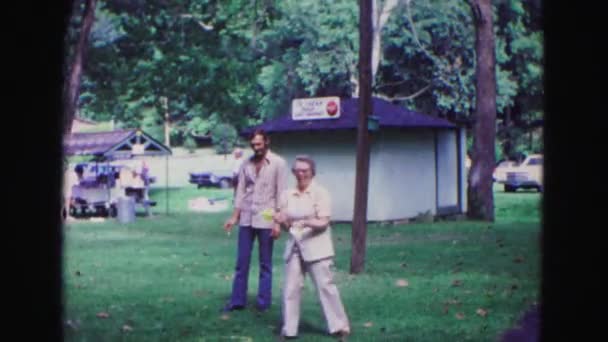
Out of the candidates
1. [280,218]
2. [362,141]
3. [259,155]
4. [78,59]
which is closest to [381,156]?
[362,141]

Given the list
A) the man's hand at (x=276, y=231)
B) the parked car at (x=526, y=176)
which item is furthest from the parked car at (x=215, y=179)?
the man's hand at (x=276, y=231)

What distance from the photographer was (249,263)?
10367 mm

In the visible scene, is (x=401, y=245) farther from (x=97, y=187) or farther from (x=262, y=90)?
(x=262, y=90)

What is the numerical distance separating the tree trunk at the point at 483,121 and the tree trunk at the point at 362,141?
12.6m

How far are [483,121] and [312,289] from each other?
1473 cm

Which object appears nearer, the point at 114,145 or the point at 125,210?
the point at 125,210

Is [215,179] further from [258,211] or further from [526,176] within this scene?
[258,211]

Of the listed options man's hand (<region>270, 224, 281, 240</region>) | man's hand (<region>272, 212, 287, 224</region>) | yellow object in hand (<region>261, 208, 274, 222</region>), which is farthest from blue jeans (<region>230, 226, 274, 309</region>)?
man's hand (<region>272, 212, 287, 224</region>)

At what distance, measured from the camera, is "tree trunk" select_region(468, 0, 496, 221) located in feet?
84.1

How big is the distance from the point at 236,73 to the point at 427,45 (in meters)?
19.0

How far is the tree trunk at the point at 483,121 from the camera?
84.1 feet

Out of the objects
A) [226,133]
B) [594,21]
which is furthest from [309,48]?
[594,21]

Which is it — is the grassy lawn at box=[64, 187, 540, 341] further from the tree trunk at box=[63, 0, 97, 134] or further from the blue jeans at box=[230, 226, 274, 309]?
the tree trunk at box=[63, 0, 97, 134]

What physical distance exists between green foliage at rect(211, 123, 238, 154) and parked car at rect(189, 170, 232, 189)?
47.0 feet
